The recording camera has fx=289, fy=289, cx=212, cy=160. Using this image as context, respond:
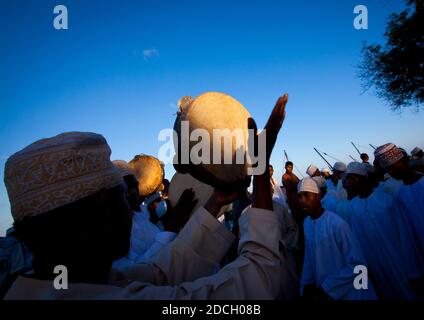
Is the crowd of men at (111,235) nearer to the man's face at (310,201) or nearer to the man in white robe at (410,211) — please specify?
the man's face at (310,201)

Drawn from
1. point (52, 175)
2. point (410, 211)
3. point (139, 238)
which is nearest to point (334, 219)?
point (410, 211)

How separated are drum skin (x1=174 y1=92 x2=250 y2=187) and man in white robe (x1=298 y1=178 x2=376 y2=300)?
7.62 ft

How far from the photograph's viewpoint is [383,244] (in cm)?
473

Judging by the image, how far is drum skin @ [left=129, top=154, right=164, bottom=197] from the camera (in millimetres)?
4953

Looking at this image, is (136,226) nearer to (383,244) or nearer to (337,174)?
(383,244)

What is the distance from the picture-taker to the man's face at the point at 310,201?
439 cm

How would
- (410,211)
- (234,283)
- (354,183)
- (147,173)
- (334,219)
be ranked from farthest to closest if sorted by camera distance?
(354,183) < (147,173) < (410,211) < (334,219) < (234,283)

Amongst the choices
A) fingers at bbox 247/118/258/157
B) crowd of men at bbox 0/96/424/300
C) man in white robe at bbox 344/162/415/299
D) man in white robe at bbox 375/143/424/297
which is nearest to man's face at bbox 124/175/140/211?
crowd of men at bbox 0/96/424/300

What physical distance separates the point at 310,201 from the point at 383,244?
4.95ft

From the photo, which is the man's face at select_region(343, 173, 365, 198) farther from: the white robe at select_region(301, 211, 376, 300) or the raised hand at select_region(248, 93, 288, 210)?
the raised hand at select_region(248, 93, 288, 210)

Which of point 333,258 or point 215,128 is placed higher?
point 215,128
